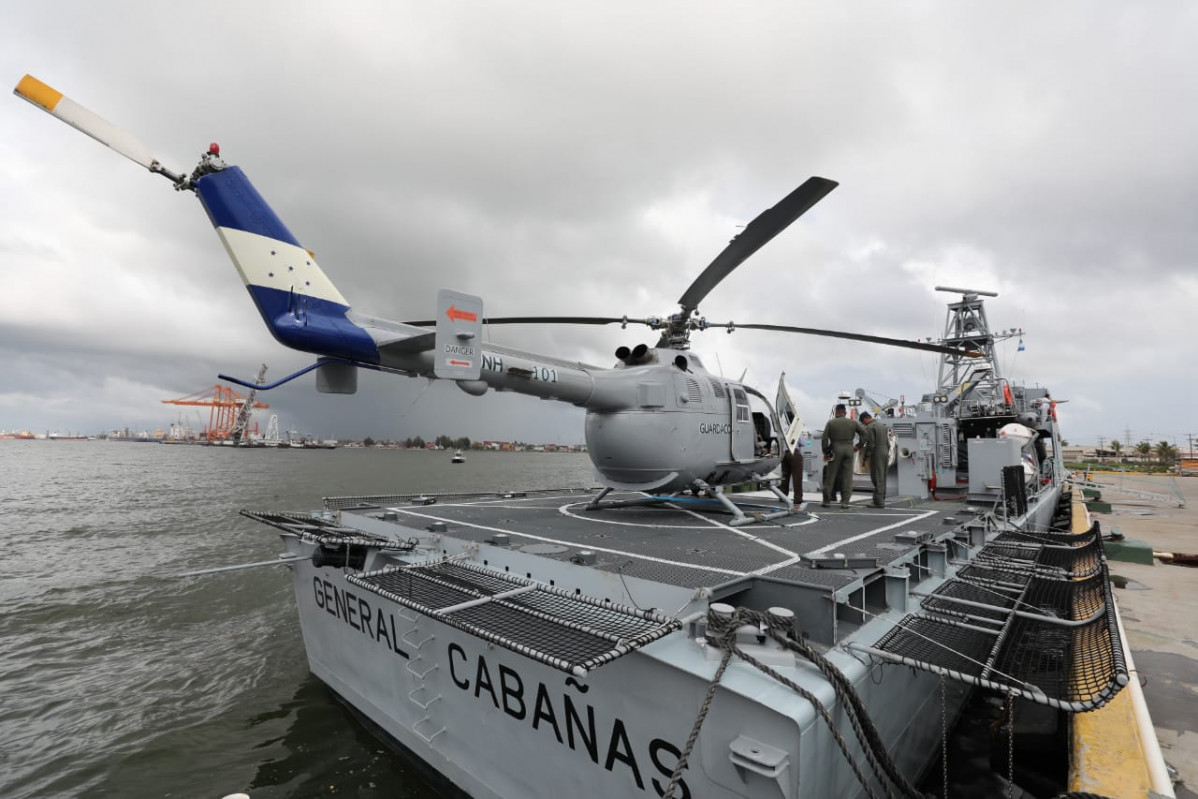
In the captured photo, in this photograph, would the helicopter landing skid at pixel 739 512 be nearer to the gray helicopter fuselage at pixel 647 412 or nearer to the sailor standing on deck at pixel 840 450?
the gray helicopter fuselage at pixel 647 412

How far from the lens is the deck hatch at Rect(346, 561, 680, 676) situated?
2730mm

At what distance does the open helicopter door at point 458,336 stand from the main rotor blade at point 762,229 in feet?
9.98

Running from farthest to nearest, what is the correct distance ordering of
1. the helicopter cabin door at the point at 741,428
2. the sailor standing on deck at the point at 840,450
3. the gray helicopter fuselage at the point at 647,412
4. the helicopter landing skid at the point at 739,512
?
the sailor standing on deck at the point at 840,450 < the helicopter cabin door at the point at 741,428 < the helicopter landing skid at the point at 739,512 < the gray helicopter fuselage at the point at 647,412

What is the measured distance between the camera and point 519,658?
3688mm

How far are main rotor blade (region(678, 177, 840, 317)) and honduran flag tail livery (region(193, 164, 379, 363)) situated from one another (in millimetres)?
4206

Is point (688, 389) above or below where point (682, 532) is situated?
above

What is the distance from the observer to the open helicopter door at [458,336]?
5289 mm

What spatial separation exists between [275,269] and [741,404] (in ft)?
21.3

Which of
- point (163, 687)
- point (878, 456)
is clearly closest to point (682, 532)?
point (878, 456)

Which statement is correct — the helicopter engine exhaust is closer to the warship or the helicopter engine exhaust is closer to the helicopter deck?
the warship

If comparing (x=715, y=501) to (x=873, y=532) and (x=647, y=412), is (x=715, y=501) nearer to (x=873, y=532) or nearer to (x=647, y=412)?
(x=647, y=412)

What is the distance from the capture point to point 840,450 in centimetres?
897

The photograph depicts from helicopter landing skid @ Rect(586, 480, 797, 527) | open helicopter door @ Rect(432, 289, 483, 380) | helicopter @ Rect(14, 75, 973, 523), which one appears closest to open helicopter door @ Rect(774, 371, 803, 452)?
helicopter @ Rect(14, 75, 973, 523)

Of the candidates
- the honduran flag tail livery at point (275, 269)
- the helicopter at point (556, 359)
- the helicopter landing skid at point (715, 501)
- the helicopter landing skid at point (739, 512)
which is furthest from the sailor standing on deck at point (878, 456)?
the honduran flag tail livery at point (275, 269)
